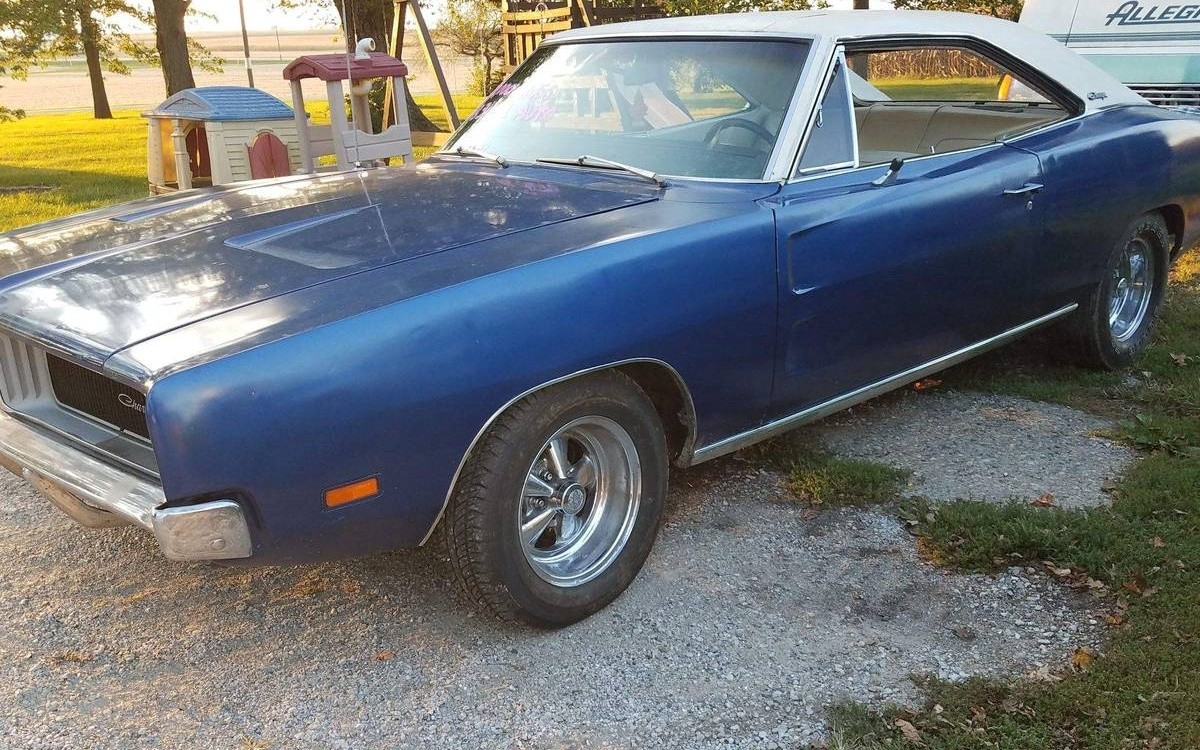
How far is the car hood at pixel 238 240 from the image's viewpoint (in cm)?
265

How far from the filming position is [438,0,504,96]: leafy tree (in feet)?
58.0

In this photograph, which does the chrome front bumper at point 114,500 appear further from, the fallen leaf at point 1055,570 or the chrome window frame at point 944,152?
the fallen leaf at point 1055,570

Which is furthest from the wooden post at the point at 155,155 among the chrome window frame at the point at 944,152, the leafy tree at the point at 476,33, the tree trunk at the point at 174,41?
the leafy tree at the point at 476,33

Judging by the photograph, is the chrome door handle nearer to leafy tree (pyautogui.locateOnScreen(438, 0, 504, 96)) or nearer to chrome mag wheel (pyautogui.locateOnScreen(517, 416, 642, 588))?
chrome mag wheel (pyautogui.locateOnScreen(517, 416, 642, 588))

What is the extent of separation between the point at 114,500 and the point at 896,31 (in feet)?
9.75

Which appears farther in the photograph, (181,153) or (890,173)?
(181,153)

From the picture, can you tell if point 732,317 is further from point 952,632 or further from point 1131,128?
point 1131,128

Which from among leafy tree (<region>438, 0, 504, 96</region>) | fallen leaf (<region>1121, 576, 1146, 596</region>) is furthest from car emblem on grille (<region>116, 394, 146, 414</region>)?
leafy tree (<region>438, 0, 504, 96</region>)

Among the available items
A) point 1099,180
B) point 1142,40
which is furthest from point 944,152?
point 1142,40

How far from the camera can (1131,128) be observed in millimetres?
4578

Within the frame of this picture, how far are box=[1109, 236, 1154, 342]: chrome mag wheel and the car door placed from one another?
966 millimetres

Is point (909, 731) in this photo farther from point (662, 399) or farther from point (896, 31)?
point (896, 31)

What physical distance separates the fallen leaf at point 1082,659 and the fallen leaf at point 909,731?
527mm

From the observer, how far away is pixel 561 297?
2738 millimetres
